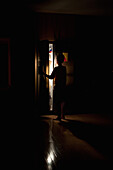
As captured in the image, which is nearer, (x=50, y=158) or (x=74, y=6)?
(x=50, y=158)

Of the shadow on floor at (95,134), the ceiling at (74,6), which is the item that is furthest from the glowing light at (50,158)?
the ceiling at (74,6)

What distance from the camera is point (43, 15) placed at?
5984 mm

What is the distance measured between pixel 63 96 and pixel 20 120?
153 cm

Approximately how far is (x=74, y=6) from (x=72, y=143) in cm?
405

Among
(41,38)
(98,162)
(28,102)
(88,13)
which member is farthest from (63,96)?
(88,13)

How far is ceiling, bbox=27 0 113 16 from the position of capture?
5.19 meters

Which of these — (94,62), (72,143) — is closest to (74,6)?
(94,62)

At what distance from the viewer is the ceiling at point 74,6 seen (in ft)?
17.0

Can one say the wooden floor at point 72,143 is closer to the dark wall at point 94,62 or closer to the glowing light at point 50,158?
the glowing light at point 50,158

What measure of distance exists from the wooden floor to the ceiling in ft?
11.3

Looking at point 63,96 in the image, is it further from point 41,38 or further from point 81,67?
point 41,38

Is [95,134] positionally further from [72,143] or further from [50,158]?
[50,158]

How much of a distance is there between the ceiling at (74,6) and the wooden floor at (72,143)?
3.45 m

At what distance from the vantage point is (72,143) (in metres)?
3.79
